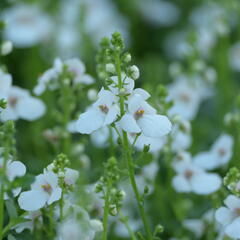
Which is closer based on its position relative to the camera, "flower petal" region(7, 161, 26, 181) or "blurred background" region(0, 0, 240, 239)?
"flower petal" region(7, 161, 26, 181)

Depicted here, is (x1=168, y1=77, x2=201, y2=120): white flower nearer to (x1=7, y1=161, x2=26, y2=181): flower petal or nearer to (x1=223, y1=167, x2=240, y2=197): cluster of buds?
(x1=223, y1=167, x2=240, y2=197): cluster of buds

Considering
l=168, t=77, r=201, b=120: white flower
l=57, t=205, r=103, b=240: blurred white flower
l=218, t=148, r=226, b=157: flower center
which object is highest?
l=168, t=77, r=201, b=120: white flower

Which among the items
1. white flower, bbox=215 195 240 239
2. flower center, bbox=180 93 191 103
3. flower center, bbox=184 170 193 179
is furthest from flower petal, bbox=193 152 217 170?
white flower, bbox=215 195 240 239

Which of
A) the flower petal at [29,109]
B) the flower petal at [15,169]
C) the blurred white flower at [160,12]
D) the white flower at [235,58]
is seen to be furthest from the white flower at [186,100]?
the blurred white flower at [160,12]

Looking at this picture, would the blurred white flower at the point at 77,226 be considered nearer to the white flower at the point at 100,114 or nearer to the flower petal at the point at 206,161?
the white flower at the point at 100,114

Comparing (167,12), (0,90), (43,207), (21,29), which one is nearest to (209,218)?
(43,207)

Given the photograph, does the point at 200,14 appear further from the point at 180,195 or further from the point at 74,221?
the point at 74,221
